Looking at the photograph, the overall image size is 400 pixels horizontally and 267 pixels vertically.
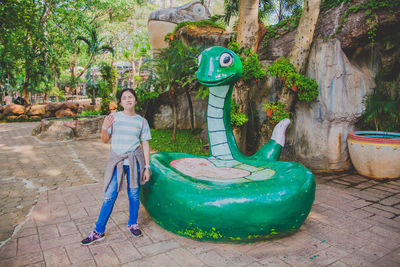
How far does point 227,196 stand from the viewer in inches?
89.4

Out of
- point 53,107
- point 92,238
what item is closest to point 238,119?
point 92,238

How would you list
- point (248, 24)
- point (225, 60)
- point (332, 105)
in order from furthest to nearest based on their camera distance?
point (248, 24) < point (332, 105) < point (225, 60)

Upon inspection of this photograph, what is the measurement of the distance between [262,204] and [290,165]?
0.76m

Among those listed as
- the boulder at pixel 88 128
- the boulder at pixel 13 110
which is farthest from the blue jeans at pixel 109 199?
the boulder at pixel 13 110

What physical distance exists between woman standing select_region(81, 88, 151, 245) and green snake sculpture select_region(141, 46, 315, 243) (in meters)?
0.24

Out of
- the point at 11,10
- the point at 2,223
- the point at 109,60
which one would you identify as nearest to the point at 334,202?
the point at 2,223

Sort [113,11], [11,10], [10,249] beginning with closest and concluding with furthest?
1. [10,249]
2. [11,10]
3. [113,11]

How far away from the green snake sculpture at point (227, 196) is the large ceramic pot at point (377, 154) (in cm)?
226

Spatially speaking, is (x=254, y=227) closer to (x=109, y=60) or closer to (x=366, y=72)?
(x=366, y=72)

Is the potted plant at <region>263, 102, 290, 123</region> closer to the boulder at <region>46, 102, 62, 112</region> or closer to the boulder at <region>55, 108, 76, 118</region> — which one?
the boulder at <region>55, 108, 76, 118</region>

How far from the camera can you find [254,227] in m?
2.29

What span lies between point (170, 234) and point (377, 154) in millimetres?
3572

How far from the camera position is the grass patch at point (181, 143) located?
656cm

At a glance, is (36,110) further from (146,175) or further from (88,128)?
(146,175)
